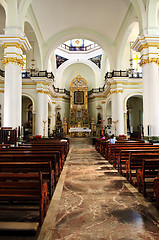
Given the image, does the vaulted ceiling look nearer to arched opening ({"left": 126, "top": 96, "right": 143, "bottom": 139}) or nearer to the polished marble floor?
arched opening ({"left": 126, "top": 96, "right": 143, "bottom": 139})

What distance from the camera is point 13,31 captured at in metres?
11.3

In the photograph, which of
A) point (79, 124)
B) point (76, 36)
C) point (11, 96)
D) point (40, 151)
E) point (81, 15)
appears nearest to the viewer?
point (40, 151)

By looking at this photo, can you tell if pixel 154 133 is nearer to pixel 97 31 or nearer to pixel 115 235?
pixel 115 235

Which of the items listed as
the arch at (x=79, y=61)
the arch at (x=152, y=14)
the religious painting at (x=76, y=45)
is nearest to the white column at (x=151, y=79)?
the arch at (x=152, y=14)

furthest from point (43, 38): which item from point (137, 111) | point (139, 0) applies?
point (137, 111)

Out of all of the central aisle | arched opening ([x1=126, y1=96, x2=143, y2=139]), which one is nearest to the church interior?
the central aisle

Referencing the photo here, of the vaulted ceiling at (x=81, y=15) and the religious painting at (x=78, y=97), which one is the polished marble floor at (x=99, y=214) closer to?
the vaulted ceiling at (x=81, y=15)

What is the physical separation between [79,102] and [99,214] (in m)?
27.4

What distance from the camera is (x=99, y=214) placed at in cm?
329

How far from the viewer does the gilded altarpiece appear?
2936 cm

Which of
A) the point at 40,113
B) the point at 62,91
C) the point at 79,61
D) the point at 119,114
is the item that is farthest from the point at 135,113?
the point at 40,113

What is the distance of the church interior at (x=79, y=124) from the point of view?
294 cm

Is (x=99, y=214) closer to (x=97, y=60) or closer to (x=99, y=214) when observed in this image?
(x=99, y=214)

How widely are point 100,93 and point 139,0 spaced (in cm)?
1664
